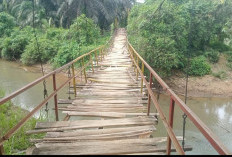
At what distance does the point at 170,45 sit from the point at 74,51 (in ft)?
22.3

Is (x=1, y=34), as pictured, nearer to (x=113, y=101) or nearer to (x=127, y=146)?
(x=113, y=101)

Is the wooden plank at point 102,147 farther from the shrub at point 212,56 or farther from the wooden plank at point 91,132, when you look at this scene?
the shrub at point 212,56

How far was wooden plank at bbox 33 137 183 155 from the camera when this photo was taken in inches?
91.9

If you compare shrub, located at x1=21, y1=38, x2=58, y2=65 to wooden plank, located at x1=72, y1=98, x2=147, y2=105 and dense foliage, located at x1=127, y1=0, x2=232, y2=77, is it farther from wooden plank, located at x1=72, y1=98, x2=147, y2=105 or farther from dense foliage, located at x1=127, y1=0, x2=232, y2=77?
wooden plank, located at x1=72, y1=98, x2=147, y2=105

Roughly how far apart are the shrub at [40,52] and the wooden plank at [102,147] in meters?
15.7

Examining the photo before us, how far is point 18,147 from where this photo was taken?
4703 millimetres

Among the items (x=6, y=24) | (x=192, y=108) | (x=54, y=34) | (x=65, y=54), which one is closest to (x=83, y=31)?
(x=65, y=54)

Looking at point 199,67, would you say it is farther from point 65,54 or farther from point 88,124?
point 88,124

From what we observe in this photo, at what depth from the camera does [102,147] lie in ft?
7.98

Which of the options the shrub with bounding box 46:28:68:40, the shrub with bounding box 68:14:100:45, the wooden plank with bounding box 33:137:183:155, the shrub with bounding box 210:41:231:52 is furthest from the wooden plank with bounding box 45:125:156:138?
the shrub with bounding box 210:41:231:52

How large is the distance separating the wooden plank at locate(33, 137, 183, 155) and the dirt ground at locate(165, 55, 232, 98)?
1173 centimetres

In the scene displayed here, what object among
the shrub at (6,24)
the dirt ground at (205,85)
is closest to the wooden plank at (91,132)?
the dirt ground at (205,85)

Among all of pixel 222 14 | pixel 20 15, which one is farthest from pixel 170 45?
pixel 20 15

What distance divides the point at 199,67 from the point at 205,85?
5.59 ft
